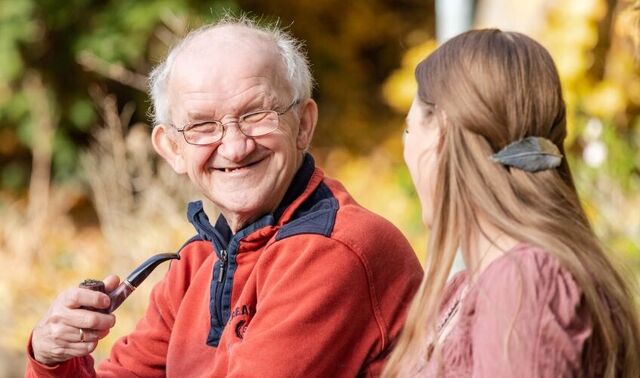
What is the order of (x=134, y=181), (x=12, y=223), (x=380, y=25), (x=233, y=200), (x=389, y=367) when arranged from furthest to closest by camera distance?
(x=380, y=25) < (x=12, y=223) < (x=134, y=181) < (x=233, y=200) < (x=389, y=367)

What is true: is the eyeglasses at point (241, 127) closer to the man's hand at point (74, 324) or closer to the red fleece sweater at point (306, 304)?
the red fleece sweater at point (306, 304)

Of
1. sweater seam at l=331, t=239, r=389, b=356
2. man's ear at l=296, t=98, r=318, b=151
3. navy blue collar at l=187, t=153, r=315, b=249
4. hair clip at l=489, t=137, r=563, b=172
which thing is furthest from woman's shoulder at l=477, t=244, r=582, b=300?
man's ear at l=296, t=98, r=318, b=151

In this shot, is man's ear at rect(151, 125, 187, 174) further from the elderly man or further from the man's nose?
the man's nose

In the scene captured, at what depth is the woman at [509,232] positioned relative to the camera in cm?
179

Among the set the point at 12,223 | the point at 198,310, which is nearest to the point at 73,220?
the point at 12,223

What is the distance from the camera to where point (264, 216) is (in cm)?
242

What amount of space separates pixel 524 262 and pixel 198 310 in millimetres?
934

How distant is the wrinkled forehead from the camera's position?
7.78 feet

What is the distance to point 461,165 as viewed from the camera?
6.29 ft

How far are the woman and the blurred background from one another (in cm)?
18

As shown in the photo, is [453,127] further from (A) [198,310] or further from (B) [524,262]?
(A) [198,310]

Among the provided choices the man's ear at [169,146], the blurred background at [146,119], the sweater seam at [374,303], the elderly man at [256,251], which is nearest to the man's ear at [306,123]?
the elderly man at [256,251]

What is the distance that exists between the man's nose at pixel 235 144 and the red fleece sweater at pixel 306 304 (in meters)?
0.15

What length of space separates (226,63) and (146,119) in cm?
636
